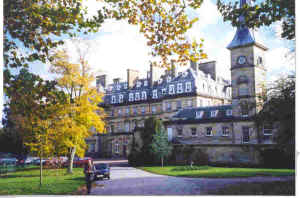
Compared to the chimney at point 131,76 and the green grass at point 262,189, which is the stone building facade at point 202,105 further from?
the green grass at point 262,189

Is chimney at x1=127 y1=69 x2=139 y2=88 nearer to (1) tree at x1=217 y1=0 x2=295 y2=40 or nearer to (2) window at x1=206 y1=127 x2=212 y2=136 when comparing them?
(1) tree at x1=217 y1=0 x2=295 y2=40

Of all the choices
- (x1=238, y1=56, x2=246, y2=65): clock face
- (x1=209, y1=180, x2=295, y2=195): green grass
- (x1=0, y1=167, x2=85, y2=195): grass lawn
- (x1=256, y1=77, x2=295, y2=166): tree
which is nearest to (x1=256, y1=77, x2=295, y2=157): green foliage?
(x1=256, y1=77, x2=295, y2=166): tree

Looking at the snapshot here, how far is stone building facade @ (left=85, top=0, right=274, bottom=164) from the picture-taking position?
6.33 meters

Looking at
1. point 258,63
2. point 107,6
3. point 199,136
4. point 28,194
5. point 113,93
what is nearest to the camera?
point 28,194

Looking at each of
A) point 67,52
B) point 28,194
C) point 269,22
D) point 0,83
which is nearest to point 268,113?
point 269,22

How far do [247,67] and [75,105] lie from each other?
15.2 ft

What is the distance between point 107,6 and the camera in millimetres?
5832

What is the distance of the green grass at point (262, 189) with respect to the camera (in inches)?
194

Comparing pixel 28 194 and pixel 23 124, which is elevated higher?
pixel 23 124

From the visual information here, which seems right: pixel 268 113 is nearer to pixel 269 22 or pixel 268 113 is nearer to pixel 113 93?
pixel 269 22

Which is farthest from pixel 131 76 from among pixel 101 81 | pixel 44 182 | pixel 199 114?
pixel 199 114

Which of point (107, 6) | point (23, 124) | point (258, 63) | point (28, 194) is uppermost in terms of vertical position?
point (107, 6)

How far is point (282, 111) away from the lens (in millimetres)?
5191

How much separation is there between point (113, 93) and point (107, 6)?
98.2 inches
